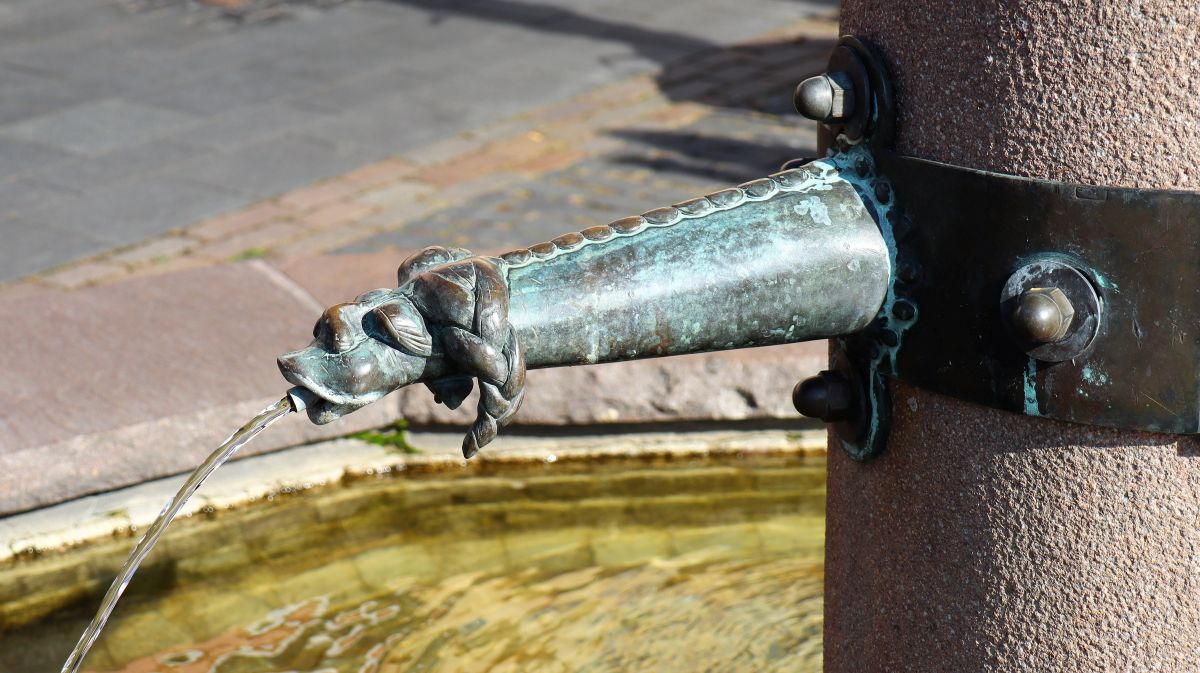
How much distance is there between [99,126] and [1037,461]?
5210mm

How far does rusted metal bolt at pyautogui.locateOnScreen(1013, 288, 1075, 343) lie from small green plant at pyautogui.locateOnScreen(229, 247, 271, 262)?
3.65 metres

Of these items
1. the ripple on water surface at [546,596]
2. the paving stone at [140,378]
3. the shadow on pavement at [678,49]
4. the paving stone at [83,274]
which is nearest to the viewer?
the ripple on water surface at [546,596]

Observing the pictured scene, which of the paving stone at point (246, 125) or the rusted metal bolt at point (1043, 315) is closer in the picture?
the rusted metal bolt at point (1043, 315)

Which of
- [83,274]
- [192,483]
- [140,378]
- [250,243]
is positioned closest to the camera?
[192,483]

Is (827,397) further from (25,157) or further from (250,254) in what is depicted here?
(25,157)

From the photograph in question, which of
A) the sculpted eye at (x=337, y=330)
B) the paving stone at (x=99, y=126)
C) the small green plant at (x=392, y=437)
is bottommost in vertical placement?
the small green plant at (x=392, y=437)

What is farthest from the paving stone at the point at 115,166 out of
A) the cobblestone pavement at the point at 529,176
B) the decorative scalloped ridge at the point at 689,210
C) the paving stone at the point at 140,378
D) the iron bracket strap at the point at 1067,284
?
the iron bracket strap at the point at 1067,284

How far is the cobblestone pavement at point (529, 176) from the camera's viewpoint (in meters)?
4.67

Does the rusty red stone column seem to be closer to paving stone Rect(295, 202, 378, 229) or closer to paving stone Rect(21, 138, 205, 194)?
paving stone Rect(295, 202, 378, 229)

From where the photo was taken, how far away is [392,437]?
3.23 meters

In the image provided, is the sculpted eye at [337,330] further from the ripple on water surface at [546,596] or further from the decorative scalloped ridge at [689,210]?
the ripple on water surface at [546,596]

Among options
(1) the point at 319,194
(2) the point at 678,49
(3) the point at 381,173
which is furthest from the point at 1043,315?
(2) the point at 678,49

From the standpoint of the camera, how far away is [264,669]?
8.54 feet

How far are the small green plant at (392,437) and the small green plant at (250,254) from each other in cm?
152
